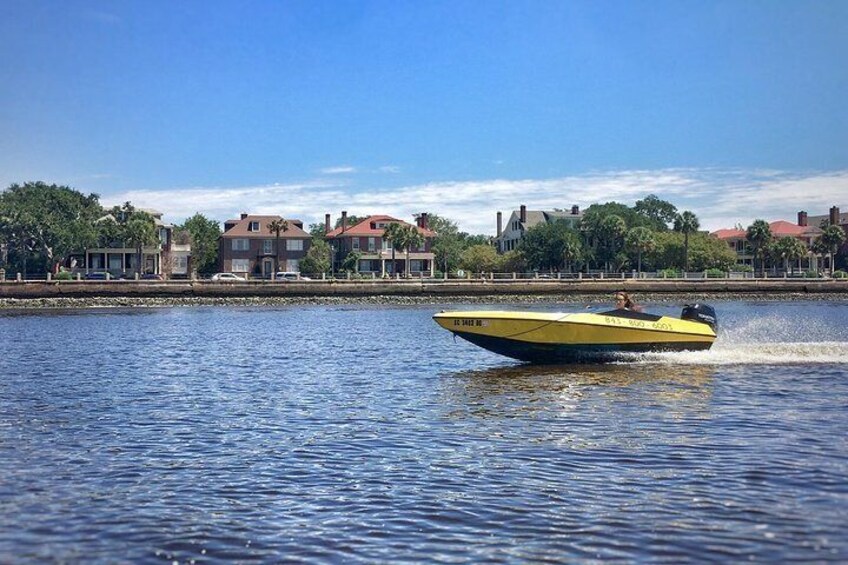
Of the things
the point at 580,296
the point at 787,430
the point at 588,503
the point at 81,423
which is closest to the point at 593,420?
the point at 787,430

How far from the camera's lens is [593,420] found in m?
17.6

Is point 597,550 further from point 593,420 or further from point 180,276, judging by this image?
point 180,276

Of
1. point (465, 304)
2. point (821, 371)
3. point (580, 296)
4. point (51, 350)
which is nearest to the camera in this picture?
point (821, 371)

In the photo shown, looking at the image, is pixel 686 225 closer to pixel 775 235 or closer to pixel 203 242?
pixel 775 235

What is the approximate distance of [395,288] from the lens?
89812 millimetres

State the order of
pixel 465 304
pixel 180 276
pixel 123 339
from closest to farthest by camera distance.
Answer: pixel 123 339 → pixel 465 304 → pixel 180 276

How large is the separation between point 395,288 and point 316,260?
2257 centimetres

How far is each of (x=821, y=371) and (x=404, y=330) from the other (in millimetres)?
26205

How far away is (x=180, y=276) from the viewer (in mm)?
107312

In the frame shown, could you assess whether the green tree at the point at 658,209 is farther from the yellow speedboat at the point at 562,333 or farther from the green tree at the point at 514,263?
the yellow speedboat at the point at 562,333

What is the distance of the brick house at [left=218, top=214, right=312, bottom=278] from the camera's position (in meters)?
115

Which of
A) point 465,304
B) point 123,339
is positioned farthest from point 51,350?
point 465,304

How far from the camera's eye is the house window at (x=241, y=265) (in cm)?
11525

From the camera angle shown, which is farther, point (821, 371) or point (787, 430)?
point (821, 371)
